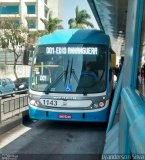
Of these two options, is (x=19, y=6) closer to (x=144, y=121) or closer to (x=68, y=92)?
(x=68, y=92)

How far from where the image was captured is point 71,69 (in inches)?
392

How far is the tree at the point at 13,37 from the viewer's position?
37750mm

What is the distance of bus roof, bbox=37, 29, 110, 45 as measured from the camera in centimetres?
1021

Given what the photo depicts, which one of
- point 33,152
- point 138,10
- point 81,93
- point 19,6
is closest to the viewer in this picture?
point 138,10

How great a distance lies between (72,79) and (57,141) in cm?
196

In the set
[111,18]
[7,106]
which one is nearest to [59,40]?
[7,106]

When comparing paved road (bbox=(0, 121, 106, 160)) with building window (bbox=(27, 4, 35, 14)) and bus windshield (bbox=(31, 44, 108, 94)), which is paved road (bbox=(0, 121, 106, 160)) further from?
building window (bbox=(27, 4, 35, 14))

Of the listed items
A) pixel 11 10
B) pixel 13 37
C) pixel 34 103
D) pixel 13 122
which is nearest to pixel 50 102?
pixel 34 103

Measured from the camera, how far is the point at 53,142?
8508mm

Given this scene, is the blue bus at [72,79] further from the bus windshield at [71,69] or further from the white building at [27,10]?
the white building at [27,10]

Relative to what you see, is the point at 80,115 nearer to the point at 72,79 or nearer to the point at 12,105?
the point at 72,79

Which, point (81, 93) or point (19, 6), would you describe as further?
point (19, 6)

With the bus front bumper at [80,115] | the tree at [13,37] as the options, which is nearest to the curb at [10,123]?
the bus front bumper at [80,115]

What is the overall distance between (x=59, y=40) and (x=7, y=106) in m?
2.34
